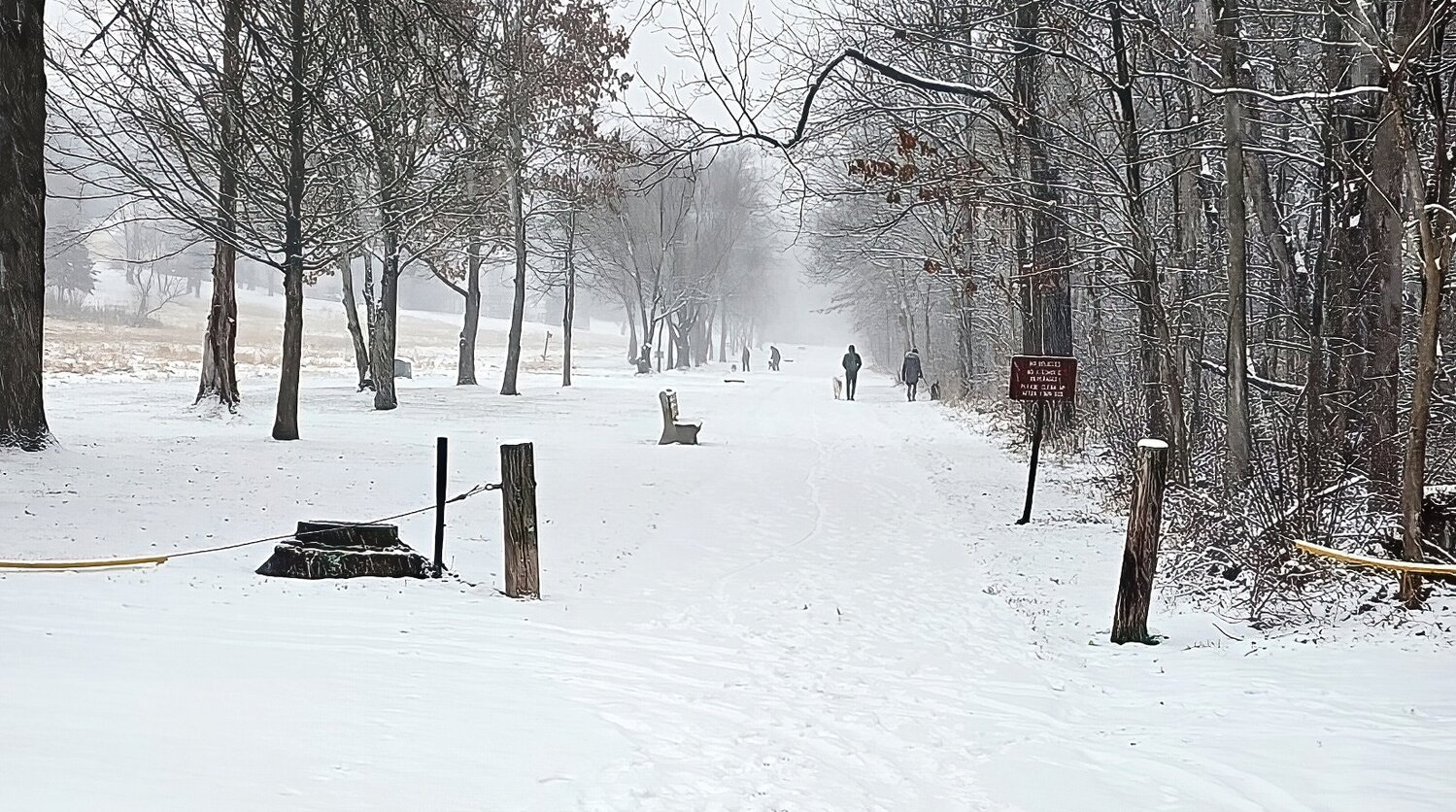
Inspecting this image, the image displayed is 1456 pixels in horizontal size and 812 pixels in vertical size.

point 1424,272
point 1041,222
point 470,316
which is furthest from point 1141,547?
point 470,316

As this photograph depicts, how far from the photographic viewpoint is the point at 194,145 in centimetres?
1565

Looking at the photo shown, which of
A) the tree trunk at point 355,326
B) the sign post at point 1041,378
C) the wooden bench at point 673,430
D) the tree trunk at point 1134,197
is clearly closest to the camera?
the tree trunk at point 1134,197

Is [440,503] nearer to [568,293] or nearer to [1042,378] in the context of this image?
[1042,378]

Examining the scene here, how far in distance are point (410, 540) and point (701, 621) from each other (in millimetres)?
3453

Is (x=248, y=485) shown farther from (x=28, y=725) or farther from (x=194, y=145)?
(x=28, y=725)

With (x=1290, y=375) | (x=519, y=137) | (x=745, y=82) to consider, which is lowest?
(x=1290, y=375)

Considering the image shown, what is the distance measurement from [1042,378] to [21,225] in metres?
11.2

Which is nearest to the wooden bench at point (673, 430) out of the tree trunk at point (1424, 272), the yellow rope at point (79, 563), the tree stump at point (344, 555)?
the tree stump at point (344, 555)

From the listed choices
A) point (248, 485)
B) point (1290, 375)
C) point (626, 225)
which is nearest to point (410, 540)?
point (248, 485)

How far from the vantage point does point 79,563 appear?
24.2ft

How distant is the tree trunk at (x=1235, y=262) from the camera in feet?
31.8

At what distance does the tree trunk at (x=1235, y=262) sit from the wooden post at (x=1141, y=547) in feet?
8.81

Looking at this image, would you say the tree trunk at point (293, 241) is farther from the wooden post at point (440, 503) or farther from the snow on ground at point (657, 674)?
the wooden post at point (440, 503)

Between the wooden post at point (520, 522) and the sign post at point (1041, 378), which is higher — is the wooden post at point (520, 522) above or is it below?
below
